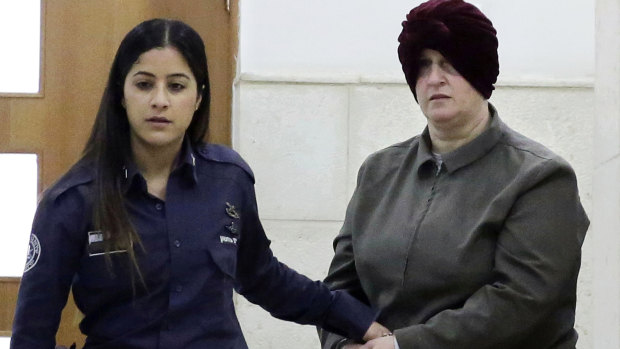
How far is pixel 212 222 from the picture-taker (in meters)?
3.06

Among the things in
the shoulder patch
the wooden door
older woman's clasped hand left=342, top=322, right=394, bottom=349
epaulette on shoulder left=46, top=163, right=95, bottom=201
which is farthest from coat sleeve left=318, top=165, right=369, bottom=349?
the wooden door

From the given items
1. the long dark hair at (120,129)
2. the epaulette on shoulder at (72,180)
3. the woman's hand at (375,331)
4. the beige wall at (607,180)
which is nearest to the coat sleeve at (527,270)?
the beige wall at (607,180)

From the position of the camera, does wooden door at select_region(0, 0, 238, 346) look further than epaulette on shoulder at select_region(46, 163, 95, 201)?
Yes

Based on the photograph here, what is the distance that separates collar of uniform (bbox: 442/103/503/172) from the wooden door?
159 centimetres

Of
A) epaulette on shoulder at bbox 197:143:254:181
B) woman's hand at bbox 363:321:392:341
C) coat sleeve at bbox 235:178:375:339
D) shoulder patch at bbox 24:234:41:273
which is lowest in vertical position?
woman's hand at bbox 363:321:392:341

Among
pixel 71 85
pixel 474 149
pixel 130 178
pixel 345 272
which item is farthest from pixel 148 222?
pixel 71 85

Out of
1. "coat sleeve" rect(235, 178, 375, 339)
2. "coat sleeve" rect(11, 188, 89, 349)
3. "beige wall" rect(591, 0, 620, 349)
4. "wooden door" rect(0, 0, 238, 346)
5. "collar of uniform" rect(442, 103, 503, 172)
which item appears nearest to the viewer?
"coat sleeve" rect(11, 188, 89, 349)

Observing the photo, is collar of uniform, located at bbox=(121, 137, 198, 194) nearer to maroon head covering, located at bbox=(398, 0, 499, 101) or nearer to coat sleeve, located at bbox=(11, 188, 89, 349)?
coat sleeve, located at bbox=(11, 188, 89, 349)

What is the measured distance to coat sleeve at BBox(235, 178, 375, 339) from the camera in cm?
327

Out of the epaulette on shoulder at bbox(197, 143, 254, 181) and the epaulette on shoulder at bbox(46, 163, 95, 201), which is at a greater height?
the epaulette on shoulder at bbox(197, 143, 254, 181)

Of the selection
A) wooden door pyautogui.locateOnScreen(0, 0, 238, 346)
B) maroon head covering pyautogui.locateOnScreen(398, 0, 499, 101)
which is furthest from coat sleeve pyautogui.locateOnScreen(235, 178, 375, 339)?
wooden door pyautogui.locateOnScreen(0, 0, 238, 346)

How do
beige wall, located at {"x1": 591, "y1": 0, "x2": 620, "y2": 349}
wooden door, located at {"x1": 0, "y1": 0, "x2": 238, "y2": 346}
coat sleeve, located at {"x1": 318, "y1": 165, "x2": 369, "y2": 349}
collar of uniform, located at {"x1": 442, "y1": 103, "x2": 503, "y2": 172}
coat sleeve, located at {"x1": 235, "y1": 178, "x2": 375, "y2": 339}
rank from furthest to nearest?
wooden door, located at {"x1": 0, "y1": 0, "x2": 238, "y2": 346} → coat sleeve, located at {"x1": 318, "y1": 165, "x2": 369, "y2": 349} → coat sleeve, located at {"x1": 235, "y1": 178, "x2": 375, "y2": 339} → collar of uniform, located at {"x1": 442, "y1": 103, "x2": 503, "y2": 172} → beige wall, located at {"x1": 591, "y1": 0, "x2": 620, "y2": 349}

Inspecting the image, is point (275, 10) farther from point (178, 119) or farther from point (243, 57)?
point (178, 119)

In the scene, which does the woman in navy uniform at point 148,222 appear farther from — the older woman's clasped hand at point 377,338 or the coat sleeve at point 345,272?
the coat sleeve at point 345,272
